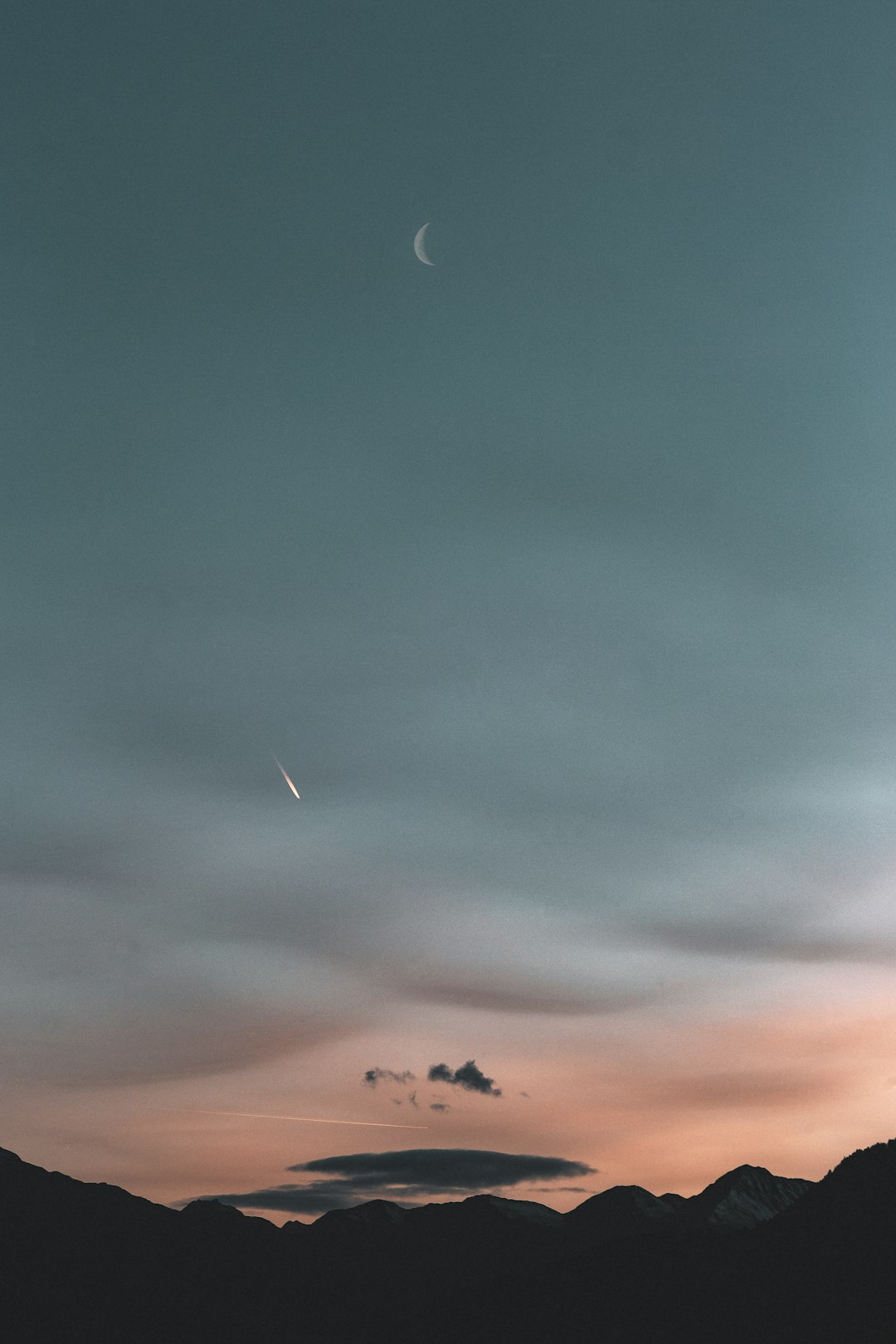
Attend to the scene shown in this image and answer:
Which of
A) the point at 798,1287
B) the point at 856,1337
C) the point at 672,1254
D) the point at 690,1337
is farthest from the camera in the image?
the point at 672,1254

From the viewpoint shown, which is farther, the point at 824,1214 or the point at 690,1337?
the point at 690,1337

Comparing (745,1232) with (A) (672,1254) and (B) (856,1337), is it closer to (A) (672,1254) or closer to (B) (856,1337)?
(A) (672,1254)

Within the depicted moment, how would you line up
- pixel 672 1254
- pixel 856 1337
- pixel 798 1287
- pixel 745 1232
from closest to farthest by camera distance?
pixel 856 1337 < pixel 798 1287 < pixel 745 1232 < pixel 672 1254

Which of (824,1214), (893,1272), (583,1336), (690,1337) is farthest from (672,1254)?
(893,1272)

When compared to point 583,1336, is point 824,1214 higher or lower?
higher

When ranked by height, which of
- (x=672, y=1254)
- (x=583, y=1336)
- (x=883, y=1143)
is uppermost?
(x=883, y=1143)

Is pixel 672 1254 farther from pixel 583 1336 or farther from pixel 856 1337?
pixel 856 1337

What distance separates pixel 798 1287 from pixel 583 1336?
187ft

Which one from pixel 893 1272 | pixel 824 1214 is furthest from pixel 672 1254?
pixel 893 1272

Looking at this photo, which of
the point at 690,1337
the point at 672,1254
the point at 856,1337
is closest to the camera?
the point at 856,1337

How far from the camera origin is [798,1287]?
142875mm

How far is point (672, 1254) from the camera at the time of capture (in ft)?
636

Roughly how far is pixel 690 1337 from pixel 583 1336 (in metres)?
31.7

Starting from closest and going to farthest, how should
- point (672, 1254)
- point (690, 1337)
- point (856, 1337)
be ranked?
point (856, 1337), point (690, 1337), point (672, 1254)
